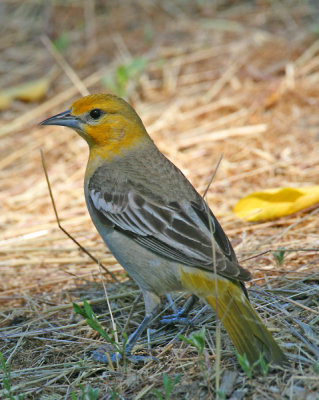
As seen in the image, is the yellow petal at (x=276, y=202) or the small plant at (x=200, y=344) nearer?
the small plant at (x=200, y=344)

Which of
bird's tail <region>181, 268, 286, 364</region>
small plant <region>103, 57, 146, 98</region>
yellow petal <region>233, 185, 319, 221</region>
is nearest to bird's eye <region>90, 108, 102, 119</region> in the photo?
bird's tail <region>181, 268, 286, 364</region>

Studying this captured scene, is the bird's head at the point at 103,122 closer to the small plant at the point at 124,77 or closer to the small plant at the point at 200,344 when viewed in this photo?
the small plant at the point at 200,344

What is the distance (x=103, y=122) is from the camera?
4652mm

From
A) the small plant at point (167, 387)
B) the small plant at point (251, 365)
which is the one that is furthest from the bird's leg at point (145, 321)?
the small plant at point (251, 365)

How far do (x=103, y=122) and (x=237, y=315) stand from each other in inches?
77.2

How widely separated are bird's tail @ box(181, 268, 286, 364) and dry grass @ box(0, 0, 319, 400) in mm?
138

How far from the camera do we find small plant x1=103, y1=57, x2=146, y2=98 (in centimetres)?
775

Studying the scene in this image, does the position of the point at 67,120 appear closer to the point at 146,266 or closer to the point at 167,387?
the point at 146,266

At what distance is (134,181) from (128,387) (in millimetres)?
1486

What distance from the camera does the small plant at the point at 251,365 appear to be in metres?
3.18

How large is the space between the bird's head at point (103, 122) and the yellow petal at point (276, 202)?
4.67 ft

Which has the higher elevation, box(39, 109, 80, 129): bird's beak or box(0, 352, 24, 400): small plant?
box(39, 109, 80, 129): bird's beak

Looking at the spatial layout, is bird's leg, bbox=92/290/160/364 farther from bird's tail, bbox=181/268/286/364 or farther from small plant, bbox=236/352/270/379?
small plant, bbox=236/352/270/379

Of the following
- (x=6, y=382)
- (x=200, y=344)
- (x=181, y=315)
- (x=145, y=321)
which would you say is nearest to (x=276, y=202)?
(x=181, y=315)
